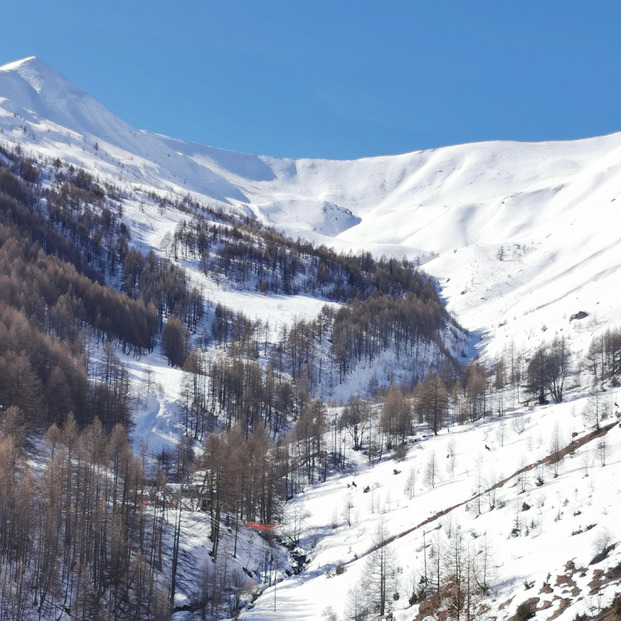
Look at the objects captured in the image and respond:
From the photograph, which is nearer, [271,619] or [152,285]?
[271,619]

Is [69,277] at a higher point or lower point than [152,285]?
lower

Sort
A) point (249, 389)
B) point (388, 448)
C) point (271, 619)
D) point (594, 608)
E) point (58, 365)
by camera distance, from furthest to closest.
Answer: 1. point (249, 389)
2. point (388, 448)
3. point (58, 365)
4. point (271, 619)
5. point (594, 608)

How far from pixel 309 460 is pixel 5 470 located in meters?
59.1

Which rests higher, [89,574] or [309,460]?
[309,460]

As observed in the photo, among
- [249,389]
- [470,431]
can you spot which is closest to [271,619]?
[470,431]

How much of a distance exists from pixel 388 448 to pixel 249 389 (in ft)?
115

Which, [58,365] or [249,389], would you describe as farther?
[249,389]

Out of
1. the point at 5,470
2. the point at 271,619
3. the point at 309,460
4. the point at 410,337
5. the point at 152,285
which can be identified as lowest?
the point at 271,619

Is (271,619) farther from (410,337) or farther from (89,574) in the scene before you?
(410,337)

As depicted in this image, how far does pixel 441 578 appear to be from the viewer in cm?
3916

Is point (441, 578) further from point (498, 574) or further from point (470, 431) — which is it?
point (470, 431)

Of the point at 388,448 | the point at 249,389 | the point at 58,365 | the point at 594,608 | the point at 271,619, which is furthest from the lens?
the point at 249,389

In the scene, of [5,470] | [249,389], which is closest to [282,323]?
[249,389]

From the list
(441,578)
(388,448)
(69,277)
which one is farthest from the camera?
(69,277)
